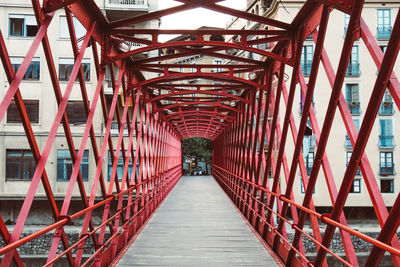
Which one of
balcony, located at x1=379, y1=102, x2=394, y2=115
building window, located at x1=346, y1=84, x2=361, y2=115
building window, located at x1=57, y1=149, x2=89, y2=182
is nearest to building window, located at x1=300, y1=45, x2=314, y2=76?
building window, located at x1=346, y1=84, x2=361, y2=115

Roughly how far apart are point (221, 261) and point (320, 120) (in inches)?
717

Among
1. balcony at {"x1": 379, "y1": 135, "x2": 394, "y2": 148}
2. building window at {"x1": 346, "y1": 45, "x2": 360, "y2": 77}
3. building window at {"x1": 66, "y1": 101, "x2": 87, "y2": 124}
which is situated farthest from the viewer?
building window at {"x1": 346, "y1": 45, "x2": 360, "y2": 77}

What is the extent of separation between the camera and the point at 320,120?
22.5 m

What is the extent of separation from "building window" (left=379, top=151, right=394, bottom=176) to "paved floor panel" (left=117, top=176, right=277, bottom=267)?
15.1 metres

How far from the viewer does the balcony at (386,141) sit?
22.5 metres

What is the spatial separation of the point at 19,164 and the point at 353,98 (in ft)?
62.3

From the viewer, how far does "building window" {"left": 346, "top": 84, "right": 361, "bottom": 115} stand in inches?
901

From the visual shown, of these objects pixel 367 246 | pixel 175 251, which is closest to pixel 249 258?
pixel 175 251

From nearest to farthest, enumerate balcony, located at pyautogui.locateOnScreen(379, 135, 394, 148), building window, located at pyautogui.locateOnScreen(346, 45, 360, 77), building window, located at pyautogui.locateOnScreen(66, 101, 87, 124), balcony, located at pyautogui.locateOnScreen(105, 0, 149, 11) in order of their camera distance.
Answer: building window, located at pyautogui.locateOnScreen(66, 101, 87, 124)
balcony, located at pyautogui.locateOnScreen(105, 0, 149, 11)
balcony, located at pyautogui.locateOnScreen(379, 135, 394, 148)
building window, located at pyautogui.locateOnScreen(346, 45, 360, 77)

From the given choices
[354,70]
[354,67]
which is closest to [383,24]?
[354,67]

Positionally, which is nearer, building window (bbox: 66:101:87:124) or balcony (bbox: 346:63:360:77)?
building window (bbox: 66:101:87:124)

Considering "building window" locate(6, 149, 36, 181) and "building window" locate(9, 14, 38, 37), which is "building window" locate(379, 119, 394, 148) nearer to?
"building window" locate(6, 149, 36, 181)

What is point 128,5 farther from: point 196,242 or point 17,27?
point 196,242

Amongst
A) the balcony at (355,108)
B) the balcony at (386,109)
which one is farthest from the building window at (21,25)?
the balcony at (386,109)
